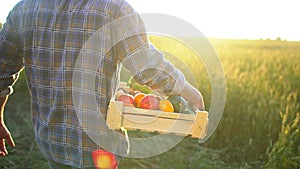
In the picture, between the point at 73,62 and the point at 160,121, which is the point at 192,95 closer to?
the point at 160,121

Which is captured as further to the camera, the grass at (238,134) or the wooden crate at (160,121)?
the grass at (238,134)

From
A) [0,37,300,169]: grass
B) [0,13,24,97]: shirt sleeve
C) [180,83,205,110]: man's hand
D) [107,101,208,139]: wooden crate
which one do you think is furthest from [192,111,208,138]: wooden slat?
[0,37,300,169]: grass

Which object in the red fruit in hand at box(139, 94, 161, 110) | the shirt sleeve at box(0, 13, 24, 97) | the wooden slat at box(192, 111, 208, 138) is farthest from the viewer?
the shirt sleeve at box(0, 13, 24, 97)

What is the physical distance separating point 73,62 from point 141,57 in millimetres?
268

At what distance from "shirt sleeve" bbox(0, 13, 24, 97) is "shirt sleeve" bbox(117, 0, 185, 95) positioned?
0.54 metres

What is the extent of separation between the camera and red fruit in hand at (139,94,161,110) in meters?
2.04

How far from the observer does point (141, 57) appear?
1918mm

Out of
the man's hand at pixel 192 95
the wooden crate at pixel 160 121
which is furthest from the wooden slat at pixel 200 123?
the man's hand at pixel 192 95

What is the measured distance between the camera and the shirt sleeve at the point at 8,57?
2.18 meters

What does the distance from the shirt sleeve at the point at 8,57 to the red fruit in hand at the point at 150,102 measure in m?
0.62

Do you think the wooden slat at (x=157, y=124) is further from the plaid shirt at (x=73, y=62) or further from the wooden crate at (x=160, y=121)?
the plaid shirt at (x=73, y=62)

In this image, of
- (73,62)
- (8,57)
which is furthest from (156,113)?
(8,57)

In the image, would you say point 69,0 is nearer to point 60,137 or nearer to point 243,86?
point 60,137

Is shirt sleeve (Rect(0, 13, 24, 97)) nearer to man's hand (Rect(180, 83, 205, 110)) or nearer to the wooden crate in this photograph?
the wooden crate
